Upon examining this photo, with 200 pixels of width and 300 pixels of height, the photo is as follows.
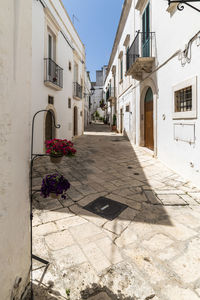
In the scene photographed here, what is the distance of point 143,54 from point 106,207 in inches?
298

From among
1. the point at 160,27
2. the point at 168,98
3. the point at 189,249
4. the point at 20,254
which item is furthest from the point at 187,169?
the point at 160,27

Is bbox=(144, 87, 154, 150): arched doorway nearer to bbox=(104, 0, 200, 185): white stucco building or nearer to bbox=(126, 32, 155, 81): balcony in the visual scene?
bbox=(104, 0, 200, 185): white stucco building

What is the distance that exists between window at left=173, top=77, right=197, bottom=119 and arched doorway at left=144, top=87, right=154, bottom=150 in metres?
2.77

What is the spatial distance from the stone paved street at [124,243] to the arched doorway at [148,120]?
4.04m

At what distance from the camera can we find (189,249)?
7.23 feet

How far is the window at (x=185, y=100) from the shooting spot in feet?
13.9

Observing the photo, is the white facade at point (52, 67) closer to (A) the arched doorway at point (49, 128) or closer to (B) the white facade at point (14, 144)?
(A) the arched doorway at point (49, 128)

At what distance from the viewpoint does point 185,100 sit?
4.80 m

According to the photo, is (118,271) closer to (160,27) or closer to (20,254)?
(20,254)

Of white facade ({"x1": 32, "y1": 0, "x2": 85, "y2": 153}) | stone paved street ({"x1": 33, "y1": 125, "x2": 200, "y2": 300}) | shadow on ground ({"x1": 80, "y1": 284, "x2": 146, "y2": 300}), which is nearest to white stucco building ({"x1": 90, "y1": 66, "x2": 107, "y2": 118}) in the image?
white facade ({"x1": 32, "y1": 0, "x2": 85, "y2": 153})

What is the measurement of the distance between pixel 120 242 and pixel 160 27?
7147mm

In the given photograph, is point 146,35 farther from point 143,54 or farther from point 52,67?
→ point 52,67

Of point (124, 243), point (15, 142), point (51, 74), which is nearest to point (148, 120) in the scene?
point (51, 74)

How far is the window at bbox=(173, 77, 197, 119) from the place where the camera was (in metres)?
4.23
